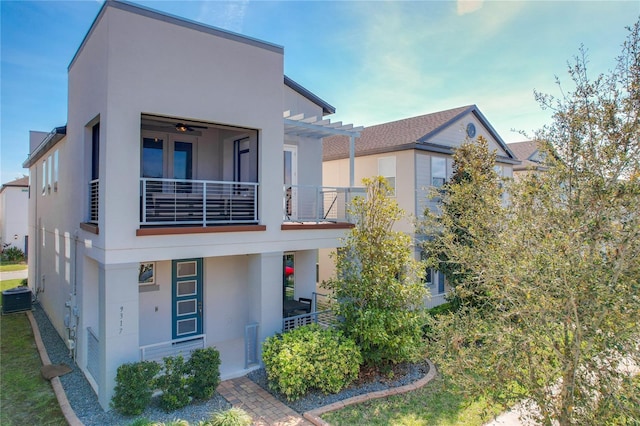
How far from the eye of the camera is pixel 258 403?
813 cm

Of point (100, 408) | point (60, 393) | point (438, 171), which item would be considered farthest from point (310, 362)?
point (438, 171)

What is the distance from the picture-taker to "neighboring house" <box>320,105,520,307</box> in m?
16.1

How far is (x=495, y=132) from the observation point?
19.5 meters

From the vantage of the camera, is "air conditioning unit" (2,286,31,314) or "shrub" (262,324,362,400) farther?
"air conditioning unit" (2,286,31,314)

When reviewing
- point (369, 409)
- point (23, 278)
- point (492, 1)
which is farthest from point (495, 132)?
point (23, 278)

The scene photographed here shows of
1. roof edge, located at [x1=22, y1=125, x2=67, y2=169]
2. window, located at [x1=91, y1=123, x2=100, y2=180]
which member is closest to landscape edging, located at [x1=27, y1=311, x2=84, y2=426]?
window, located at [x1=91, y1=123, x2=100, y2=180]

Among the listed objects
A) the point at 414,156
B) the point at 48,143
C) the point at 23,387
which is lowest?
the point at 23,387

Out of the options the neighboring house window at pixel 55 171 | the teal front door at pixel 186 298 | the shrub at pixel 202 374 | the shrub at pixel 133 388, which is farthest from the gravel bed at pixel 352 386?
the neighboring house window at pixel 55 171

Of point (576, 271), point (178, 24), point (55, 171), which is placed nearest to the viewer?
point (576, 271)

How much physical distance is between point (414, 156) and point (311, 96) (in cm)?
504

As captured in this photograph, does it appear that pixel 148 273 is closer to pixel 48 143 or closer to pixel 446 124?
pixel 48 143

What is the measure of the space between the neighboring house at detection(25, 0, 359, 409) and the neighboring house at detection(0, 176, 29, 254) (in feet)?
73.8

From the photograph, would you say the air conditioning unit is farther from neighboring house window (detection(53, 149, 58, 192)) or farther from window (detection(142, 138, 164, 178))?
window (detection(142, 138, 164, 178))

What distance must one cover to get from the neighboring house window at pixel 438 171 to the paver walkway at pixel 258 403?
11615 millimetres
